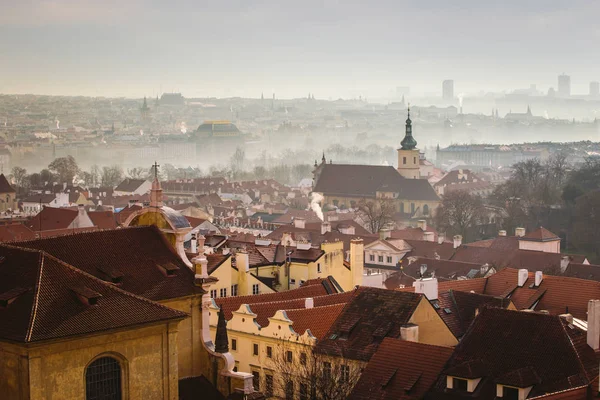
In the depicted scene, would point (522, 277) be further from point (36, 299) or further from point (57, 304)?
point (36, 299)

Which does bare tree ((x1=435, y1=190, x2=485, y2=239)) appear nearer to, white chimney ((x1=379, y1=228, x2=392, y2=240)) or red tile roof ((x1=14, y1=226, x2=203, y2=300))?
white chimney ((x1=379, y1=228, x2=392, y2=240))

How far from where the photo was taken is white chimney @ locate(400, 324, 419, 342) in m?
32.8

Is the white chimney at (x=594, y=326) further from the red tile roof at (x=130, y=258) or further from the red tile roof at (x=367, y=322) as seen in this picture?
the red tile roof at (x=130, y=258)

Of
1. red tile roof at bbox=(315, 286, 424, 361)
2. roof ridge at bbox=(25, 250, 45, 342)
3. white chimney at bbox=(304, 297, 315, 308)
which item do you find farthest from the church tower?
roof ridge at bbox=(25, 250, 45, 342)

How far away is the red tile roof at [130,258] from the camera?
85.9ft

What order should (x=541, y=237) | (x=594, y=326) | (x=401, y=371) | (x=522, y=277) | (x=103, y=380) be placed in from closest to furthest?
1. (x=103, y=380)
2. (x=594, y=326)
3. (x=401, y=371)
4. (x=522, y=277)
5. (x=541, y=237)

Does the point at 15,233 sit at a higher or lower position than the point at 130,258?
lower

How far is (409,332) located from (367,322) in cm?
224

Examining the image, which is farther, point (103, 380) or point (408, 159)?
point (408, 159)

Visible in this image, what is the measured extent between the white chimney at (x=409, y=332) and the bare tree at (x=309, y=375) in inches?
61.8

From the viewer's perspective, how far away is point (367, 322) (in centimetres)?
3481

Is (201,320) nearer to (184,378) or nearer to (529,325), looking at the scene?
(184,378)

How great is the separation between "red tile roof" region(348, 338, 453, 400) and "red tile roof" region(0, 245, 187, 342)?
23.0 ft

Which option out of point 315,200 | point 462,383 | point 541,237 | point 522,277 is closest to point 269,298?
point 522,277
